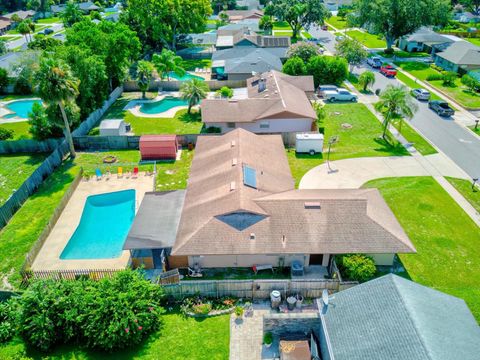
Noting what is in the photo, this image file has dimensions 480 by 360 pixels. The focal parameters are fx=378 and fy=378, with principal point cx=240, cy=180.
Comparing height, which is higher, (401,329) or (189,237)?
(401,329)

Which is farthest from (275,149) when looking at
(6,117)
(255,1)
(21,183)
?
(255,1)

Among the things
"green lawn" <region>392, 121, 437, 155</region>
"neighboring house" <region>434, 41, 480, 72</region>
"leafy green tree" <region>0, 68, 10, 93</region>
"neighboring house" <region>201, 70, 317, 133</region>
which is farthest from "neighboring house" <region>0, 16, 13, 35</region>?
"neighboring house" <region>434, 41, 480, 72</region>

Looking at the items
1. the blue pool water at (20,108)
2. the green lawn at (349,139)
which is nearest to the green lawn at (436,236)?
the green lawn at (349,139)

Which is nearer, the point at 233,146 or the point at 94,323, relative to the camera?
the point at 94,323

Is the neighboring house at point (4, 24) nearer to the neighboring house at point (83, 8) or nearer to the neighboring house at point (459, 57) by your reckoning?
the neighboring house at point (83, 8)

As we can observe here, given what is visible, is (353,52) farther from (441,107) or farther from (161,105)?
(161,105)

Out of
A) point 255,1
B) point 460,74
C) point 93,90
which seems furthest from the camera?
point 255,1

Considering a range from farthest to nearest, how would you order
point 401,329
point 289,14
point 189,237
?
1. point 289,14
2. point 189,237
3. point 401,329

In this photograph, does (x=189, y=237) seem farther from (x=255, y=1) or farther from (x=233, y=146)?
(x=255, y=1)
